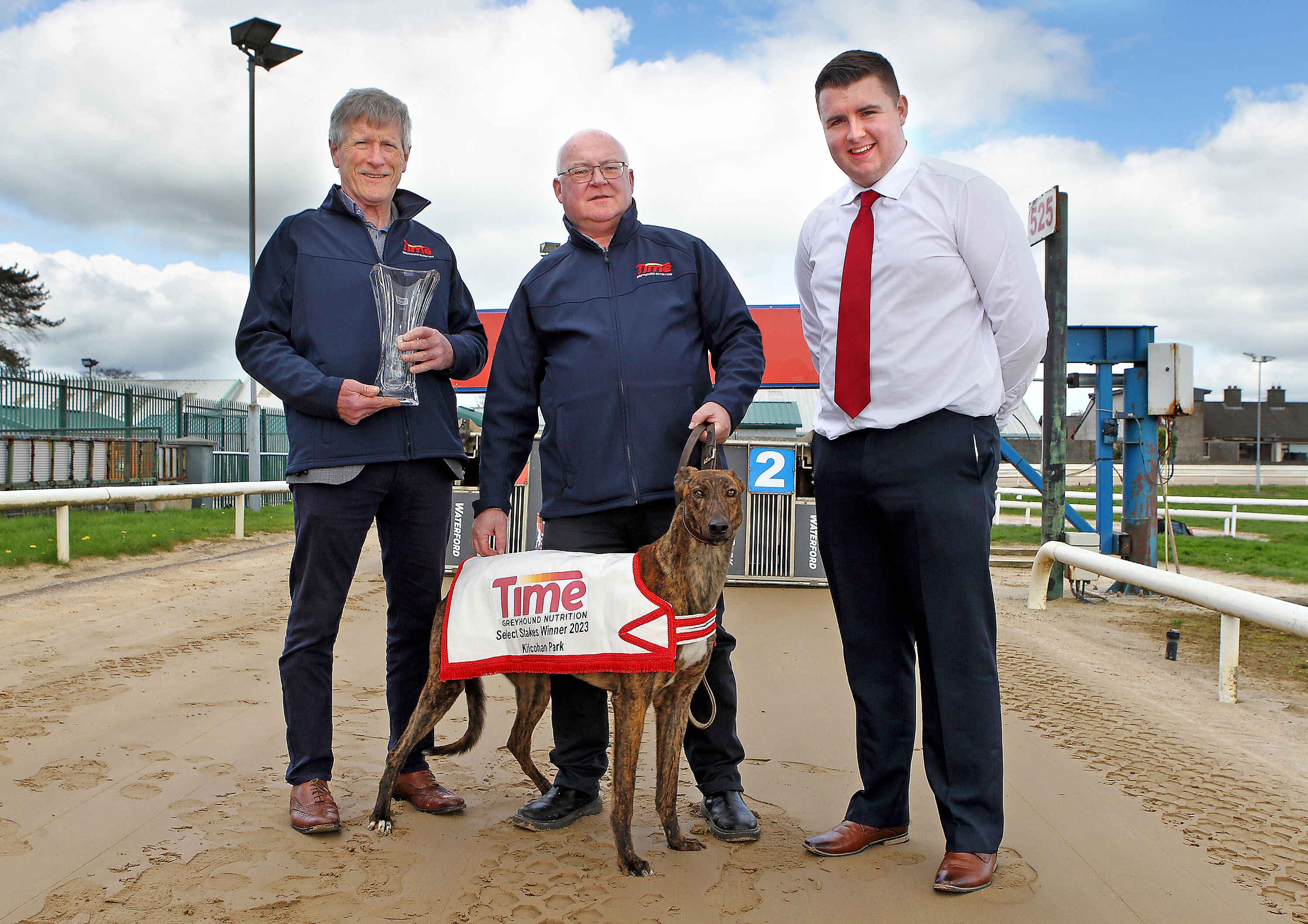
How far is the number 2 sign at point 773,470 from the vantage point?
9211 millimetres

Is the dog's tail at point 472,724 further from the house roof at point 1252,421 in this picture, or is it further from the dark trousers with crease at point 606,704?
the house roof at point 1252,421

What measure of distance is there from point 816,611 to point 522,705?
15.8 feet

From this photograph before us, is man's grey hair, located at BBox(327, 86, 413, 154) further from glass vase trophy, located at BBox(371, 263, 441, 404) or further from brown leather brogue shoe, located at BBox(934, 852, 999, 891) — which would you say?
brown leather brogue shoe, located at BBox(934, 852, 999, 891)

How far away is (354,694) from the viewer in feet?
15.3

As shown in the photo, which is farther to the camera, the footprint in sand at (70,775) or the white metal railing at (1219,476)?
the white metal railing at (1219,476)

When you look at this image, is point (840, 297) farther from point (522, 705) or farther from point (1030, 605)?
point (1030, 605)

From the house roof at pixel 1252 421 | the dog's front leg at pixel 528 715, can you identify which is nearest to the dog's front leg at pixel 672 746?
the dog's front leg at pixel 528 715

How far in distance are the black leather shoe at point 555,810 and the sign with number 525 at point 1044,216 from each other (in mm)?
6917

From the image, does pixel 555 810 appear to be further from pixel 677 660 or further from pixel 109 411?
pixel 109 411

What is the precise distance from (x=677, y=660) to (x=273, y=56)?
17.1 m

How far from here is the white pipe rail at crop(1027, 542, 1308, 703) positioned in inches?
171

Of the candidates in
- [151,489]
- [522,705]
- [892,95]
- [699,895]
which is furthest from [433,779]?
[151,489]

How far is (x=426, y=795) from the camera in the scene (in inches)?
123

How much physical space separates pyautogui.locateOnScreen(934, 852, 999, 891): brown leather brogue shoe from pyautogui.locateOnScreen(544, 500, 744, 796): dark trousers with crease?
73 cm
